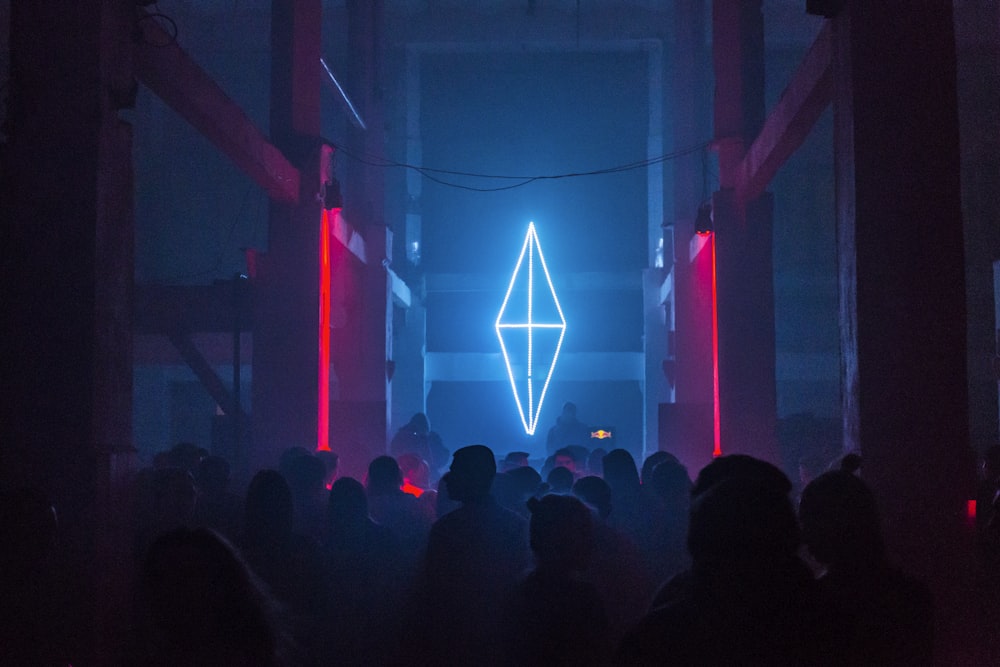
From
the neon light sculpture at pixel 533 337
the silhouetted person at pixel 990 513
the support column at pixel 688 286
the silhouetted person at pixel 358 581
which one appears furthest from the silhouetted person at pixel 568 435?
the silhouetted person at pixel 358 581

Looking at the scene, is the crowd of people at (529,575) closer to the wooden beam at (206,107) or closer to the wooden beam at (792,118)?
the wooden beam at (206,107)

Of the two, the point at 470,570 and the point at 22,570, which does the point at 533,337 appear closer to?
the point at 470,570

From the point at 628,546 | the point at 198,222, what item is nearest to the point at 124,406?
the point at 628,546

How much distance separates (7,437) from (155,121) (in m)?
14.4

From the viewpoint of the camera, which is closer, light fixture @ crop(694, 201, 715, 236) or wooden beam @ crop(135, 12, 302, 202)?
wooden beam @ crop(135, 12, 302, 202)

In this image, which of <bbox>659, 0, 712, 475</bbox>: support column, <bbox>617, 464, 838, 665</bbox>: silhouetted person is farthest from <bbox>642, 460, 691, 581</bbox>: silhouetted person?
<bbox>659, 0, 712, 475</bbox>: support column

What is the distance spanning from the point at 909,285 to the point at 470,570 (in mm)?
2898

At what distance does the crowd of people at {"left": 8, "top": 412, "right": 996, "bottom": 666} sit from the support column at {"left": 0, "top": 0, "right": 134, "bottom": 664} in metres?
0.39

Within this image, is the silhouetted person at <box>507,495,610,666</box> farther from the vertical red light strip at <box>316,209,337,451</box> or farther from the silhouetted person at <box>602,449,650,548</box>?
the vertical red light strip at <box>316,209,337,451</box>

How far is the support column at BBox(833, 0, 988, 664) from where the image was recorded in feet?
16.6

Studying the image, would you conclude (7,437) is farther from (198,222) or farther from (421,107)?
(421,107)

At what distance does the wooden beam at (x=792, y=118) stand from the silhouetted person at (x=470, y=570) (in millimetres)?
3976

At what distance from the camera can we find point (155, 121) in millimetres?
18609

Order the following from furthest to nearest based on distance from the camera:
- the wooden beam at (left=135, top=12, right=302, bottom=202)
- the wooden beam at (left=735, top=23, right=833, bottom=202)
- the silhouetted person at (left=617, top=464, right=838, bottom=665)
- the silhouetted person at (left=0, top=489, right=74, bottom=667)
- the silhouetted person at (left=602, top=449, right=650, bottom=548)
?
the wooden beam at (left=735, top=23, right=833, bottom=202)
the wooden beam at (left=135, top=12, right=302, bottom=202)
the silhouetted person at (left=602, top=449, right=650, bottom=548)
the silhouetted person at (left=0, top=489, right=74, bottom=667)
the silhouetted person at (left=617, top=464, right=838, bottom=665)
